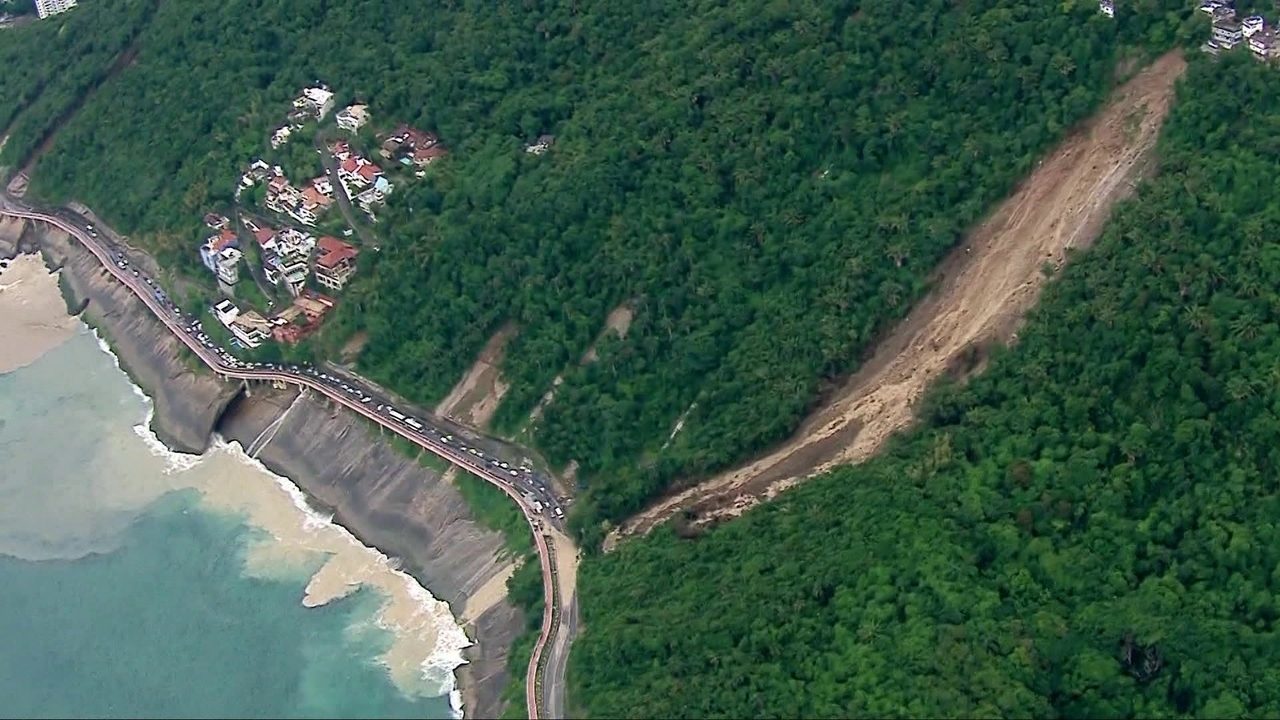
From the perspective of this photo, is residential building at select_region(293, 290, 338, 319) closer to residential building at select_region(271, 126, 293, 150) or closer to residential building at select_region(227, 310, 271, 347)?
residential building at select_region(227, 310, 271, 347)

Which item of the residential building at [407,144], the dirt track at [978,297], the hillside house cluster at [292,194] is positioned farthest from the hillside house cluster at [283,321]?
the dirt track at [978,297]

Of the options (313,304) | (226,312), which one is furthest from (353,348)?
(226,312)

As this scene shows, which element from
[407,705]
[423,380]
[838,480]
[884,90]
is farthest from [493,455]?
[884,90]

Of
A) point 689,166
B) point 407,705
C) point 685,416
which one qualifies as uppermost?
point 689,166

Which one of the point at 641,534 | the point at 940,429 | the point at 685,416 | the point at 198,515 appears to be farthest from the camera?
the point at 198,515

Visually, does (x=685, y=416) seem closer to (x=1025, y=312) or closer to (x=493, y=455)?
(x=493, y=455)
